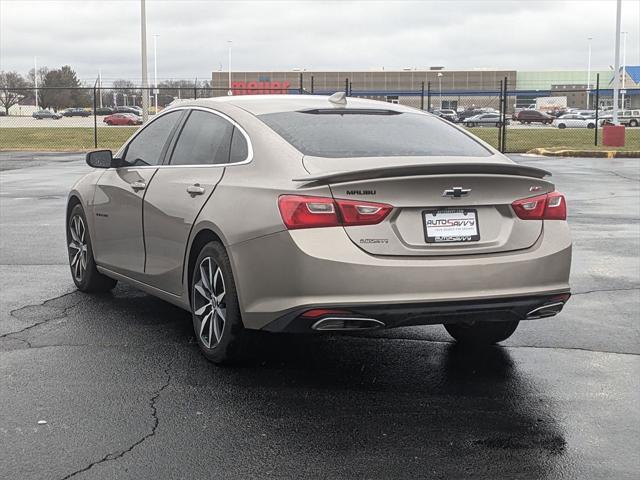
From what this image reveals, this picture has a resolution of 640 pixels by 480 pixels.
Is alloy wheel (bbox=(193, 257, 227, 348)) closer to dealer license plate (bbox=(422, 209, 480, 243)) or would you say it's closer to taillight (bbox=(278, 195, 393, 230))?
Answer: taillight (bbox=(278, 195, 393, 230))

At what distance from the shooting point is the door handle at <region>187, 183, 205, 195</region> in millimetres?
5742

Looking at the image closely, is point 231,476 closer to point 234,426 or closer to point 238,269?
point 234,426

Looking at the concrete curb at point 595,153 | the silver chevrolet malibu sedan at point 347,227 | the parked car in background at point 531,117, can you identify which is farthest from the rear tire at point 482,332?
the parked car in background at point 531,117

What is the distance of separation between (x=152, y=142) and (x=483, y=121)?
209ft

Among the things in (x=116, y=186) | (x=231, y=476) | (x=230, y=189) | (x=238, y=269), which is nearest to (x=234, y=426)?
(x=231, y=476)

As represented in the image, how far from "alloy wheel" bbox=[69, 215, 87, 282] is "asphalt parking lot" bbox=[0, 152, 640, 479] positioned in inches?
8.3

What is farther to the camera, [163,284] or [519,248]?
[163,284]

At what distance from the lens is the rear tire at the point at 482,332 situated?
603 cm

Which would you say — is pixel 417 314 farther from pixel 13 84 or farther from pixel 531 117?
pixel 13 84

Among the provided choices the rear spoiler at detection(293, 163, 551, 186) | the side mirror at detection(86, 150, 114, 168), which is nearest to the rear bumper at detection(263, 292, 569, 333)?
the rear spoiler at detection(293, 163, 551, 186)

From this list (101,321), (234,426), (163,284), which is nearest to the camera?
(234,426)

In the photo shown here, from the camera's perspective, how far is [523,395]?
5133 millimetres

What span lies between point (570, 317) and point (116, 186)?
3564 millimetres

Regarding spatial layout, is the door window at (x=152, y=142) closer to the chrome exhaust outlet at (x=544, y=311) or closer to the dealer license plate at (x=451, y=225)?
the dealer license plate at (x=451, y=225)
